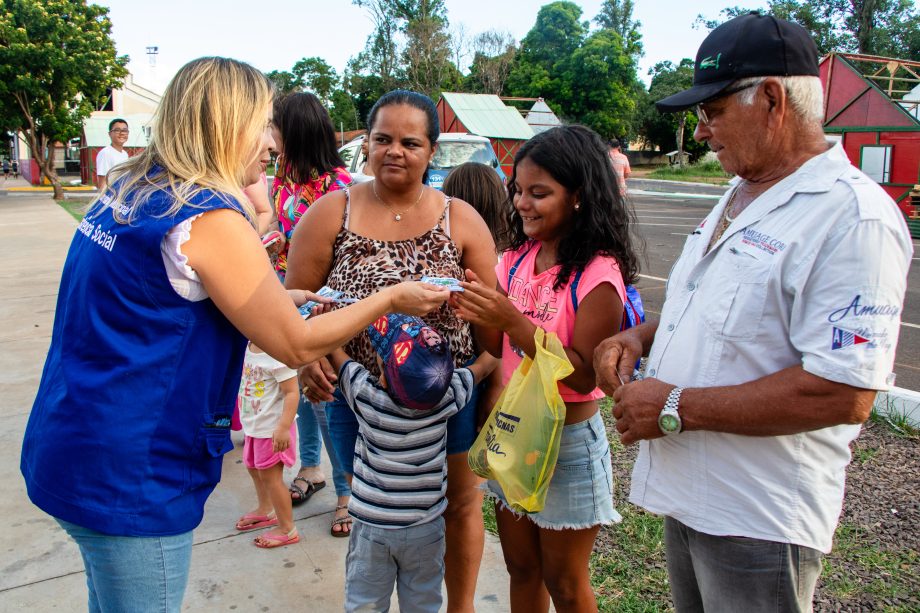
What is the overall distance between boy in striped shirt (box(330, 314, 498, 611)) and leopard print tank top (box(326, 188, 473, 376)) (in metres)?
0.18

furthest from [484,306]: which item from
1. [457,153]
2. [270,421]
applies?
[457,153]

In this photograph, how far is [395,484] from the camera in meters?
2.36

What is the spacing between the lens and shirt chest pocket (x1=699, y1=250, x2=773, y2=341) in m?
1.57

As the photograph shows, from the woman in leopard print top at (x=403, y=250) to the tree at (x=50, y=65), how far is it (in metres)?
25.1

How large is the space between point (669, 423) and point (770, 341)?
0.29m

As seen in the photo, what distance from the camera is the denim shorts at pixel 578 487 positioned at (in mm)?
2252

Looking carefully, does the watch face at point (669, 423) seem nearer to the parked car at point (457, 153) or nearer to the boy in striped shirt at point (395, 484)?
the boy in striped shirt at point (395, 484)

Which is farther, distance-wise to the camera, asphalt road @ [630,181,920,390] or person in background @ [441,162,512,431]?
asphalt road @ [630,181,920,390]

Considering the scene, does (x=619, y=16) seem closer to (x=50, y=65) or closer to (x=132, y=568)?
(x=50, y=65)

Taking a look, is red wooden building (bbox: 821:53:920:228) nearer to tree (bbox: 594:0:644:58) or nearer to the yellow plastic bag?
the yellow plastic bag

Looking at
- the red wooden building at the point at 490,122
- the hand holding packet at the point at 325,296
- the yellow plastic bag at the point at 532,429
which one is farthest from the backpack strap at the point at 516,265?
the red wooden building at the point at 490,122

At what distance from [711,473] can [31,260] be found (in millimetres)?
12234

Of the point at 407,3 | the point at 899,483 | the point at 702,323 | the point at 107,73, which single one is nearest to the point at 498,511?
the point at 702,323

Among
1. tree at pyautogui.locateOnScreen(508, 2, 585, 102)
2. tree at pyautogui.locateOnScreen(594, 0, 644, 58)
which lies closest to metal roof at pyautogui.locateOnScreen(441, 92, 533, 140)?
tree at pyautogui.locateOnScreen(508, 2, 585, 102)
